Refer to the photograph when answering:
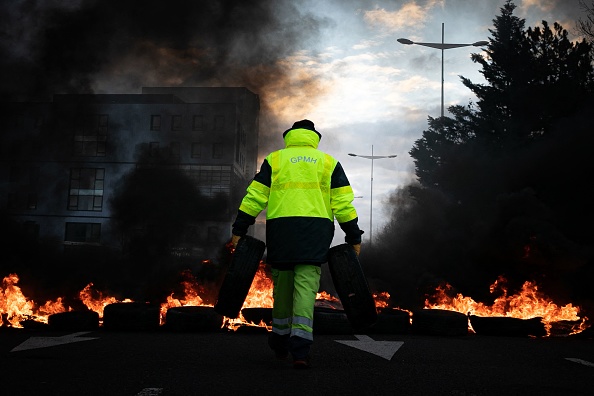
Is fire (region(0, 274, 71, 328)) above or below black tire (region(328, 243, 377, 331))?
below

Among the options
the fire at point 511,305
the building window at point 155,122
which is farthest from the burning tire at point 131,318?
the building window at point 155,122

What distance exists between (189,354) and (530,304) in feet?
27.3

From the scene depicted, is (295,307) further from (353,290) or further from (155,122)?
(155,122)

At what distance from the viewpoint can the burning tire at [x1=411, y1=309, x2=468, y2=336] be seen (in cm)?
994

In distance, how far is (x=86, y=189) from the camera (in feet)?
165

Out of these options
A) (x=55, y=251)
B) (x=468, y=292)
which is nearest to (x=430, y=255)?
(x=468, y=292)

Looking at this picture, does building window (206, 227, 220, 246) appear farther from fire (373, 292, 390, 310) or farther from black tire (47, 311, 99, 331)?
black tire (47, 311, 99, 331)

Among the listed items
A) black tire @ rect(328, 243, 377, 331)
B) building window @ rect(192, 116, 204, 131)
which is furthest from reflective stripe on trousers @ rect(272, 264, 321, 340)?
building window @ rect(192, 116, 204, 131)

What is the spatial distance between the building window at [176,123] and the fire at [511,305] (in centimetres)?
3707

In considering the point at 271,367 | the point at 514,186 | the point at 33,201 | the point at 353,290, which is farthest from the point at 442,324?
the point at 33,201

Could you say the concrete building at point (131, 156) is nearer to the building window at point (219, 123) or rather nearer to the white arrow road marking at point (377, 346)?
the building window at point (219, 123)

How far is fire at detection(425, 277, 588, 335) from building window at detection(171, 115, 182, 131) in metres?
37.1

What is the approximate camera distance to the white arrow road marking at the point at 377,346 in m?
6.97

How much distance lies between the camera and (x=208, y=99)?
5181cm
